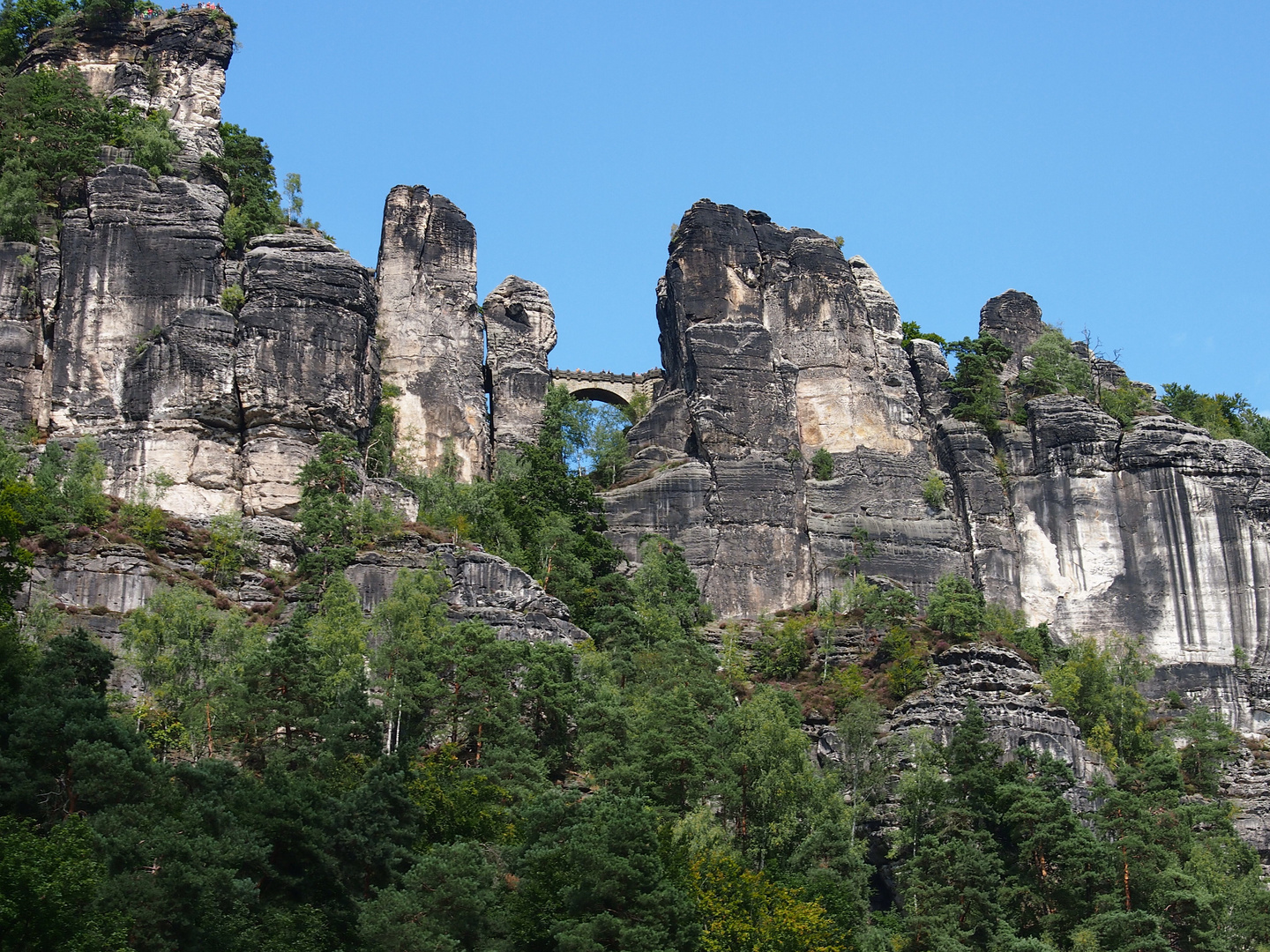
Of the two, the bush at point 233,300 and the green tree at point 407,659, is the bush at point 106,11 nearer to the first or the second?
the bush at point 233,300

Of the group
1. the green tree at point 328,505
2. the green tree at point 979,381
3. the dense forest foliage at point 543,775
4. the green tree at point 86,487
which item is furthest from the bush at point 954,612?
the green tree at point 86,487

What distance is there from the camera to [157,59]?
8694 centimetres

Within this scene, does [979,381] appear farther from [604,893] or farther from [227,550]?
[604,893]

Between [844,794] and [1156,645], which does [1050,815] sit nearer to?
[844,794]

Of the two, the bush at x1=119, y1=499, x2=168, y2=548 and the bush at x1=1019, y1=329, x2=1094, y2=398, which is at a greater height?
the bush at x1=1019, y1=329, x2=1094, y2=398

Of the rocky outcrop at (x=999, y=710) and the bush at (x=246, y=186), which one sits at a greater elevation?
the bush at (x=246, y=186)

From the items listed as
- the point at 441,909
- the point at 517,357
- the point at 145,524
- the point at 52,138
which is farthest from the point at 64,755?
the point at 517,357

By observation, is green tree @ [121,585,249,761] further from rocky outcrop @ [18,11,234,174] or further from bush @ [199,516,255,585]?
rocky outcrop @ [18,11,234,174]

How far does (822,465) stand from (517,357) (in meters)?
15.4

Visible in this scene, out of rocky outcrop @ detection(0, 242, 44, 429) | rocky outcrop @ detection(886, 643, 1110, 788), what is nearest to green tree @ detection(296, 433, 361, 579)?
rocky outcrop @ detection(0, 242, 44, 429)

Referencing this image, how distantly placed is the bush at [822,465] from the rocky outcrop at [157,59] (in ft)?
103

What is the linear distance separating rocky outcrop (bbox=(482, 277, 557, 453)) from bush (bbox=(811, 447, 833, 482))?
41.7 feet

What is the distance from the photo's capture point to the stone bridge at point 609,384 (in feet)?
307

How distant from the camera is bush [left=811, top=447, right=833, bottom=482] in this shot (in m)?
82.6
